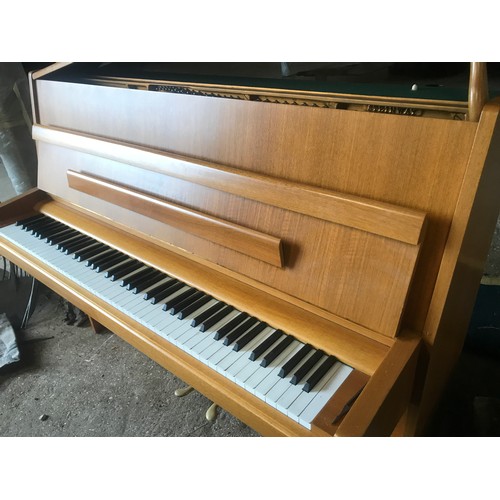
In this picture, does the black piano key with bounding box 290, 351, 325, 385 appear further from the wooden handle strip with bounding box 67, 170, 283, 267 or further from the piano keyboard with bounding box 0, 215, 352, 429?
the wooden handle strip with bounding box 67, 170, 283, 267

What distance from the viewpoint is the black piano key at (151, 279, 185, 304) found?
1.24m

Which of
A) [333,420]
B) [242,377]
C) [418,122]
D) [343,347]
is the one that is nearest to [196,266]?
[242,377]

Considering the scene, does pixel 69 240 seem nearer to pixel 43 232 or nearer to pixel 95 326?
pixel 43 232

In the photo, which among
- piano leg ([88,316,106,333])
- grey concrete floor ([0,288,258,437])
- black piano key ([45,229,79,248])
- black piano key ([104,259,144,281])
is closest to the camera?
black piano key ([104,259,144,281])

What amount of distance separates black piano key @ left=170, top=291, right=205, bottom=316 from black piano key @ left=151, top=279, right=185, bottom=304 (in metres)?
0.07

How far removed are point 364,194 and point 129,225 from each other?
895 mm

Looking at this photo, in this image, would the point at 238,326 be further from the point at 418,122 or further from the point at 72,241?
the point at 72,241

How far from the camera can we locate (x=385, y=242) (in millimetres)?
881

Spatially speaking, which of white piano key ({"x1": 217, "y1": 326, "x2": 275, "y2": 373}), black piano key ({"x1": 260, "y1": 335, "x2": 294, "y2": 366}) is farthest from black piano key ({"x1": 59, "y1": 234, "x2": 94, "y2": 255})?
black piano key ({"x1": 260, "y1": 335, "x2": 294, "y2": 366})

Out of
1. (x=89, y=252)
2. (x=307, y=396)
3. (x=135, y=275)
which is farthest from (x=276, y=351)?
(x=89, y=252)

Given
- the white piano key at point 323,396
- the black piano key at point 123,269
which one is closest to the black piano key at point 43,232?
the black piano key at point 123,269

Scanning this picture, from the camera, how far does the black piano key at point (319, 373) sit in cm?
91

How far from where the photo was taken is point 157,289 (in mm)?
1276

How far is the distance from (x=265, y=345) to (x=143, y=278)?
20.4 inches
